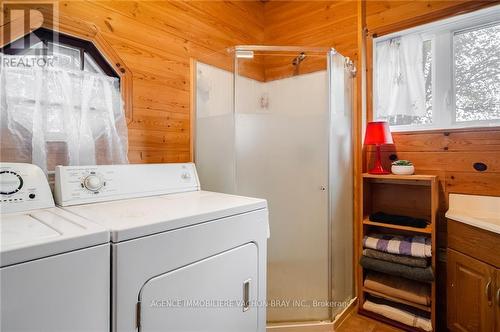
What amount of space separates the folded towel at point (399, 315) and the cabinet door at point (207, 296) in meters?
1.10

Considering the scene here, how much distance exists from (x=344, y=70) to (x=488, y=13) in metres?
0.90

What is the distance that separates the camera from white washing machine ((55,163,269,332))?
776mm

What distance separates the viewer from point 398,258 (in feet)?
5.65

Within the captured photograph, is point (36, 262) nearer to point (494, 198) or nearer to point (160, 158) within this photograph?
point (160, 158)

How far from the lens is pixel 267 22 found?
2.65 m

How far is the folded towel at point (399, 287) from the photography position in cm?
169

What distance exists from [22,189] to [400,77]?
2373 millimetres

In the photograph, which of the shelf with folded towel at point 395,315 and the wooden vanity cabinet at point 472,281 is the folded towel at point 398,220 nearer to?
the wooden vanity cabinet at point 472,281

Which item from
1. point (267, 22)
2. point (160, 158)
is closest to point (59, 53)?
point (160, 158)

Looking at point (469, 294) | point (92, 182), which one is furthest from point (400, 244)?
point (92, 182)

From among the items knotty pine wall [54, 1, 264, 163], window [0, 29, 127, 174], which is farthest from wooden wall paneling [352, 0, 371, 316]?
window [0, 29, 127, 174]

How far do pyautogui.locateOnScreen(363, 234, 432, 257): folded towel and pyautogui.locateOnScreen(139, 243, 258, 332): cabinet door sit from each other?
105cm

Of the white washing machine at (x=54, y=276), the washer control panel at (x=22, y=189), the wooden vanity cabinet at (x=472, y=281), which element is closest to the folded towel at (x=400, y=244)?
the wooden vanity cabinet at (x=472, y=281)

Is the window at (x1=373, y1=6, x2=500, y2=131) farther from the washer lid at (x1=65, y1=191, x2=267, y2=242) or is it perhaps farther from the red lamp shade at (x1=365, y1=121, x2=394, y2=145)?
the washer lid at (x1=65, y1=191, x2=267, y2=242)
